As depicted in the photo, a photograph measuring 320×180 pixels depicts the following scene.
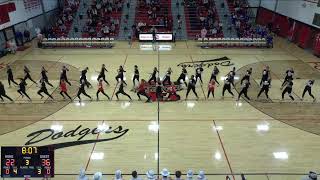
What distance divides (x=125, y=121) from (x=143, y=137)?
179 cm

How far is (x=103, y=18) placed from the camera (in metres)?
34.6

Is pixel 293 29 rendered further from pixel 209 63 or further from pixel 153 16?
pixel 153 16

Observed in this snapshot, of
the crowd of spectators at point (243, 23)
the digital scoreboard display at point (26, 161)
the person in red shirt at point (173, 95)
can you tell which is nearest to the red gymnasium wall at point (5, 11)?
the person in red shirt at point (173, 95)

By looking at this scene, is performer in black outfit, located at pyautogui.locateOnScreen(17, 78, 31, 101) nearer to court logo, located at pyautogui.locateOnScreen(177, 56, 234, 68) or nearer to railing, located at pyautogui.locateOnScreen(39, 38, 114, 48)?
court logo, located at pyautogui.locateOnScreen(177, 56, 234, 68)

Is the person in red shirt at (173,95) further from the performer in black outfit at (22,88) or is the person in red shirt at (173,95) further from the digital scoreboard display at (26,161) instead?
the digital scoreboard display at (26,161)

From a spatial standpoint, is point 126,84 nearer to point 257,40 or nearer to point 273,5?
point 257,40

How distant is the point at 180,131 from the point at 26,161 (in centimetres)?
701

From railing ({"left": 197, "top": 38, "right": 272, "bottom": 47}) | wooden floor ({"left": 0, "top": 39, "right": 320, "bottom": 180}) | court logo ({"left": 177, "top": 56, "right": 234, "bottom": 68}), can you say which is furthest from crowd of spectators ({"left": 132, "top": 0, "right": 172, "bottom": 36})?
wooden floor ({"left": 0, "top": 39, "right": 320, "bottom": 180})

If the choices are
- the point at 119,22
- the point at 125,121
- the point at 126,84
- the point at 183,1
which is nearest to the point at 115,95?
the point at 126,84

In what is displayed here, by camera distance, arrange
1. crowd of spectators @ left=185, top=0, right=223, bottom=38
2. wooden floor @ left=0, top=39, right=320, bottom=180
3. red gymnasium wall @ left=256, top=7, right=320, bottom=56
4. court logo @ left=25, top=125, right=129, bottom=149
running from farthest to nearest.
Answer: crowd of spectators @ left=185, top=0, right=223, bottom=38, red gymnasium wall @ left=256, top=7, right=320, bottom=56, court logo @ left=25, top=125, right=129, bottom=149, wooden floor @ left=0, top=39, right=320, bottom=180

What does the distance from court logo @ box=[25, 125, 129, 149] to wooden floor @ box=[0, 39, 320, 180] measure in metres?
0.04

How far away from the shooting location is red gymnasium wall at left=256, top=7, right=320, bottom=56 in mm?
26484

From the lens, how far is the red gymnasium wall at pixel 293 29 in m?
26.5

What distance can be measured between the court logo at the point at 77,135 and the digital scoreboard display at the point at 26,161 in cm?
423
